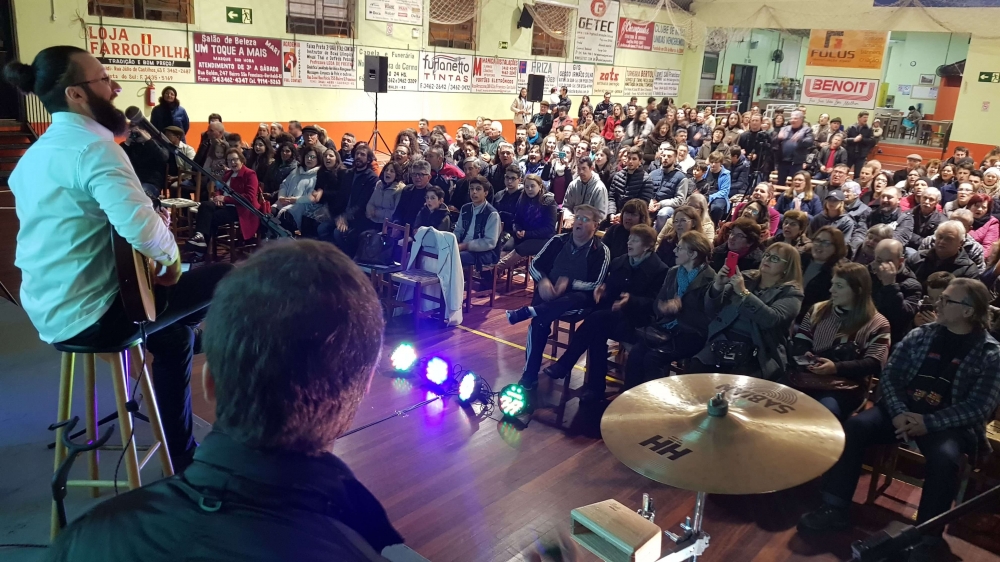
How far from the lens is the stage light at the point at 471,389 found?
4234mm

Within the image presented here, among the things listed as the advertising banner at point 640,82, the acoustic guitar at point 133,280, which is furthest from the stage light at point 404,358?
the advertising banner at point 640,82

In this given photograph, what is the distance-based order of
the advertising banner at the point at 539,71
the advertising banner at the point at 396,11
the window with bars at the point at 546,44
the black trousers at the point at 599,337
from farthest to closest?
the window with bars at the point at 546,44 < the advertising banner at the point at 539,71 < the advertising banner at the point at 396,11 < the black trousers at the point at 599,337

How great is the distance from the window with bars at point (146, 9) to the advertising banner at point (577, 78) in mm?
8494

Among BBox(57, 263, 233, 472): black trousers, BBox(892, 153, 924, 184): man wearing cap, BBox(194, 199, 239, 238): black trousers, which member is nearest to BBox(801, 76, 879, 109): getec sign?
BBox(892, 153, 924, 184): man wearing cap

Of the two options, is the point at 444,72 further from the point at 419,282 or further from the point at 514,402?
the point at 514,402

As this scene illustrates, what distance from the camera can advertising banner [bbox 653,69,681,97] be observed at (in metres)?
18.6

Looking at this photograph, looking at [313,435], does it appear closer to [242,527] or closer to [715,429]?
[242,527]

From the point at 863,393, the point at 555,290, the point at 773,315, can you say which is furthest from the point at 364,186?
the point at 863,393

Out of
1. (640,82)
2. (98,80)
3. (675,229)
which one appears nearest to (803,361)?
(675,229)

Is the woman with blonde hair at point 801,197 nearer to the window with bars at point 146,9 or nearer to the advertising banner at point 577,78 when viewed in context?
the window with bars at point 146,9

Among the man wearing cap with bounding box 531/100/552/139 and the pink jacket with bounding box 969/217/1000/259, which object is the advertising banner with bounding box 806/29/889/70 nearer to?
the man wearing cap with bounding box 531/100/552/139

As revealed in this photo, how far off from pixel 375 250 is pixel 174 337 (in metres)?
3.39

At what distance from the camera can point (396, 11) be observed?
12.8 m

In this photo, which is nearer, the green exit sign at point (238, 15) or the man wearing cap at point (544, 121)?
the green exit sign at point (238, 15)
